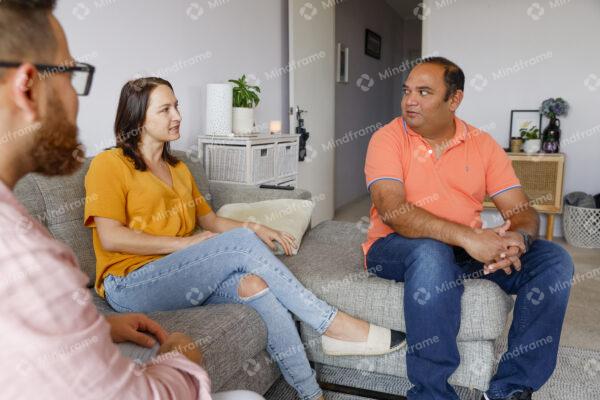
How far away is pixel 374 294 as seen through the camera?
65.7 inches

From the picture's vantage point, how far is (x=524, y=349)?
61.8 inches

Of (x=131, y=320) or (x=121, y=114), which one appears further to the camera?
(x=121, y=114)

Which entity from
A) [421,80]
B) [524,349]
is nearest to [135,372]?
[524,349]

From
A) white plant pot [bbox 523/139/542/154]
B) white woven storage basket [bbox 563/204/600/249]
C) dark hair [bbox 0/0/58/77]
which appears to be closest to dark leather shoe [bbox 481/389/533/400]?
dark hair [bbox 0/0/58/77]

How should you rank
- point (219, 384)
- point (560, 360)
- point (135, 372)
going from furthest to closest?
1. point (560, 360)
2. point (219, 384)
3. point (135, 372)

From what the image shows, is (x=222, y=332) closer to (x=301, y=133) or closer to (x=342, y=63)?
(x=301, y=133)

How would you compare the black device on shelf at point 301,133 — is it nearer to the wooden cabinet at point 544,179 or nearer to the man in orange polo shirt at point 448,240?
the wooden cabinet at point 544,179

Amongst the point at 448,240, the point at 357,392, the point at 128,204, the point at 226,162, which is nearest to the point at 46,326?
the point at 128,204

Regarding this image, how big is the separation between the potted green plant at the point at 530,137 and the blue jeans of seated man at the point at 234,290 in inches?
108

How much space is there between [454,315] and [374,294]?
0.26m

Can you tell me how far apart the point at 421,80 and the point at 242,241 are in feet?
2.74

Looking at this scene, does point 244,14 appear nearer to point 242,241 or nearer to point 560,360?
point 242,241

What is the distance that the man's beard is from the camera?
0.61 m

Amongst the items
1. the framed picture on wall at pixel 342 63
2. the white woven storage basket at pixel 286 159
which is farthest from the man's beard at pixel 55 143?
the framed picture on wall at pixel 342 63
